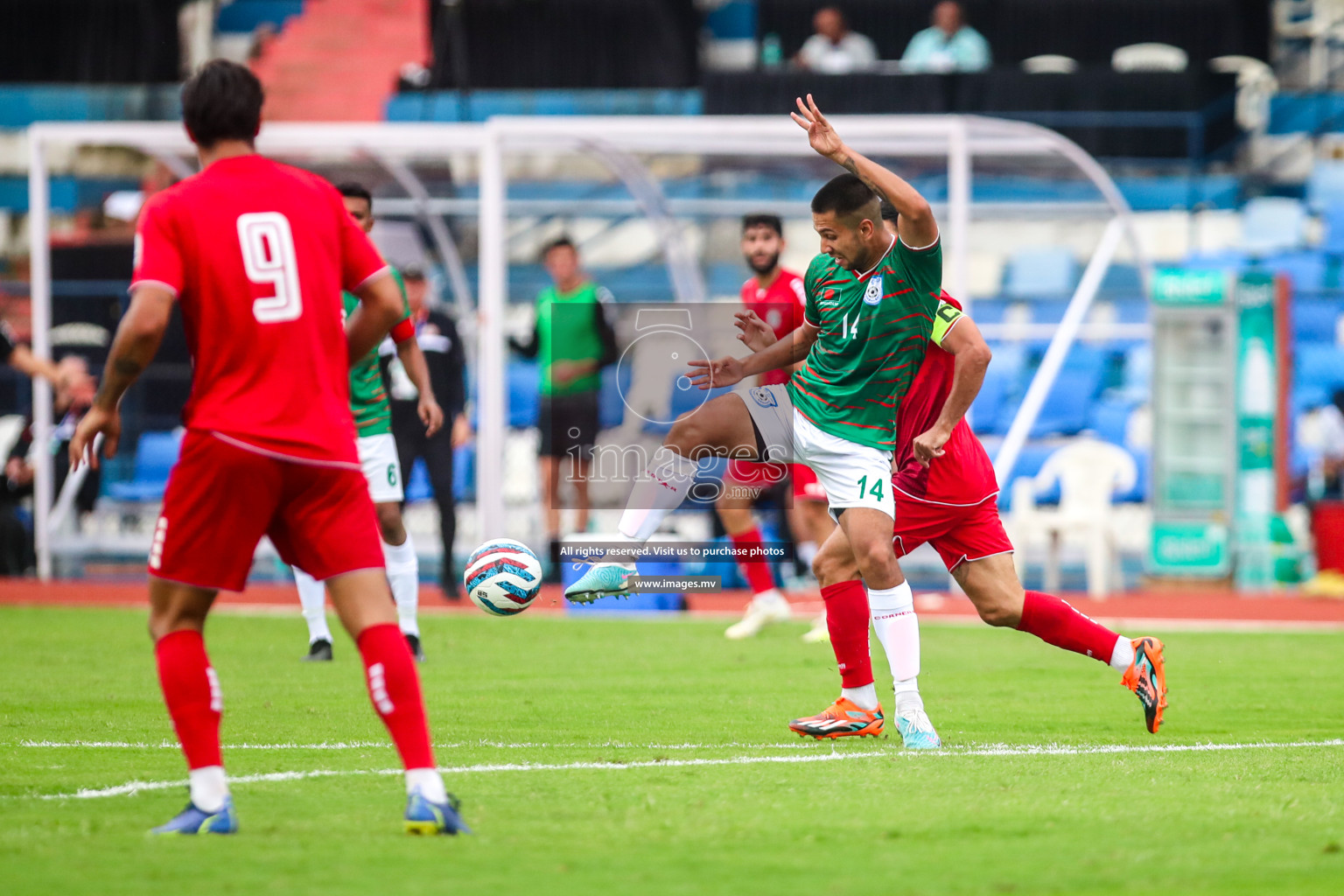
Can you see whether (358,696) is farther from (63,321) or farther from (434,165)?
(434,165)

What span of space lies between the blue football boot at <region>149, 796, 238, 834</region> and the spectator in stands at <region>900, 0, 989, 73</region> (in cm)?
1816

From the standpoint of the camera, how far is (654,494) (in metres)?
7.16

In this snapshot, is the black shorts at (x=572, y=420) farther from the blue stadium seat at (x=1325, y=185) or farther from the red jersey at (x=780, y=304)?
the blue stadium seat at (x=1325, y=185)

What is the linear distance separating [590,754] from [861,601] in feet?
4.34

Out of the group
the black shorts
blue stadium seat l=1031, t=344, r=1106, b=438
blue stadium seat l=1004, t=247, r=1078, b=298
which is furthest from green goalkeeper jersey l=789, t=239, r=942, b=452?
blue stadium seat l=1004, t=247, r=1078, b=298

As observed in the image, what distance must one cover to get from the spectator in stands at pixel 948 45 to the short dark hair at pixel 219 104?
17647mm

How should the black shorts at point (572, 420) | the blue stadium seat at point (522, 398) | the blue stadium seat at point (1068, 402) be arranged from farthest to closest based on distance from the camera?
the blue stadium seat at point (522, 398) → the blue stadium seat at point (1068, 402) → the black shorts at point (572, 420)

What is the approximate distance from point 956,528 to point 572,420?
25.2 ft

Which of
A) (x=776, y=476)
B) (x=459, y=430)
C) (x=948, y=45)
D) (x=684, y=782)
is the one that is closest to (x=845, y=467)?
Result: (x=684, y=782)

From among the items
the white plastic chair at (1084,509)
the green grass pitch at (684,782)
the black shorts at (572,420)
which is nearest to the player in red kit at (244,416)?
the green grass pitch at (684,782)

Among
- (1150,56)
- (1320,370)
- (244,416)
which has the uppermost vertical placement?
(1150,56)

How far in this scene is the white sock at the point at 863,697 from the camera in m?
6.77

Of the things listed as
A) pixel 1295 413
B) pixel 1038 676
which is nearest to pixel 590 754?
pixel 1038 676

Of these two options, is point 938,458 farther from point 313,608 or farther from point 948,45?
point 948,45
